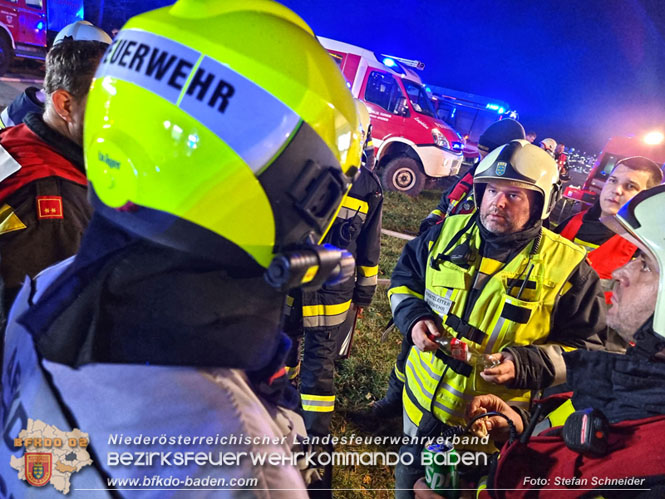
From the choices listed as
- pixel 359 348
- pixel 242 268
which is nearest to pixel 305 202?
pixel 242 268

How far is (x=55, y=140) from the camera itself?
81.2 inches

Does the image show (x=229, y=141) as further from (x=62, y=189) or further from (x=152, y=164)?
(x=62, y=189)

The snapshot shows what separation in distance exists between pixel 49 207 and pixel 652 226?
2.75 m

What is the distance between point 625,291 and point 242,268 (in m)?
1.62

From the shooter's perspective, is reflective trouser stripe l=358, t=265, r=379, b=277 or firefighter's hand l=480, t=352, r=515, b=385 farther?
reflective trouser stripe l=358, t=265, r=379, b=277

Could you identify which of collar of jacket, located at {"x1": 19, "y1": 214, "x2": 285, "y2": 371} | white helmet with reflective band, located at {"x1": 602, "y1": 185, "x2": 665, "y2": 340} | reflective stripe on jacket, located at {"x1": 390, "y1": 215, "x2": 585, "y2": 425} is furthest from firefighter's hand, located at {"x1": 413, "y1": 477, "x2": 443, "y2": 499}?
collar of jacket, located at {"x1": 19, "y1": 214, "x2": 285, "y2": 371}

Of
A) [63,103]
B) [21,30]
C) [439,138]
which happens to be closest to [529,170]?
[63,103]

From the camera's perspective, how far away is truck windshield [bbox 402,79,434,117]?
11.5m

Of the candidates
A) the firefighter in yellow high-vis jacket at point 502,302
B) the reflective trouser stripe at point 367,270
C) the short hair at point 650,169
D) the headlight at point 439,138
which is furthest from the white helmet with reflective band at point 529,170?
the headlight at point 439,138

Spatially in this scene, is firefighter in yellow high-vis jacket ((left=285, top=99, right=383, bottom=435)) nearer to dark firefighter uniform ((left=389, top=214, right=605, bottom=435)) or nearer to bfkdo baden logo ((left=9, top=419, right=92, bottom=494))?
dark firefighter uniform ((left=389, top=214, right=605, bottom=435))

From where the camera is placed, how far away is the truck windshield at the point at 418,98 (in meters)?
11.5

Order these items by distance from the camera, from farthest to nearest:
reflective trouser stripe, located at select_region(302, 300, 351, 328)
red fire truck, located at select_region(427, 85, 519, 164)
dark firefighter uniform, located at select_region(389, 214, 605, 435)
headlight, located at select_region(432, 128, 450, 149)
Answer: red fire truck, located at select_region(427, 85, 519, 164) → headlight, located at select_region(432, 128, 450, 149) → reflective trouser stripe, located at select_region(302, 300, 351, 328) → dark firefighter uniform, located at select_region(389, 214, 605, 435)

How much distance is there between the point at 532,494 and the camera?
146 cm

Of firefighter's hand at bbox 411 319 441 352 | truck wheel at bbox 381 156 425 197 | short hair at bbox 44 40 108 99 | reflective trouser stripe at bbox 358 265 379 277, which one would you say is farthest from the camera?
truck wheel at bbox 381 156 425 197
